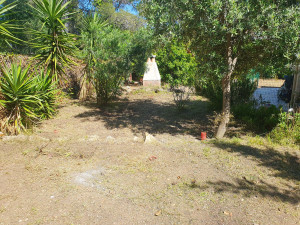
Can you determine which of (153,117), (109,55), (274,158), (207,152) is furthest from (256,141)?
(109,55)

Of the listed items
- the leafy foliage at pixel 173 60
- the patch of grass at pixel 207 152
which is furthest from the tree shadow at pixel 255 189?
the leafy foliage at pixel 173 60

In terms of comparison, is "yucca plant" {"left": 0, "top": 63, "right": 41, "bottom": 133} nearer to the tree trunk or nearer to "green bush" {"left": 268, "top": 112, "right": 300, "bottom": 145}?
the tree trunk

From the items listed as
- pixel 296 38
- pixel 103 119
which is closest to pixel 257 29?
pixel 296 38

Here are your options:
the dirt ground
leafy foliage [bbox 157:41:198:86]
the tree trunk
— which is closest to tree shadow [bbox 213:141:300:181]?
the dirt ground

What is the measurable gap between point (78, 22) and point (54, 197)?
17.8 m

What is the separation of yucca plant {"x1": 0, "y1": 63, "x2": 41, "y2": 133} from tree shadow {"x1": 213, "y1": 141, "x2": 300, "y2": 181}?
441cm

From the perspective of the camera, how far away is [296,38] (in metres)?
4.58

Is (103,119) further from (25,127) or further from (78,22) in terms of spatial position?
(78,22)

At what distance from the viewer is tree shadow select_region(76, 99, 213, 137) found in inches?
289

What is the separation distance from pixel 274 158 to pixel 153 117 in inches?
173

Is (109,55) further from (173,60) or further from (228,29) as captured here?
(173,60)

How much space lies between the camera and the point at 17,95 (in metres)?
6.26

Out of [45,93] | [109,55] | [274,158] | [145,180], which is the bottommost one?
[145,180]

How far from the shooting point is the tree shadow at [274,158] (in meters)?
4.39
